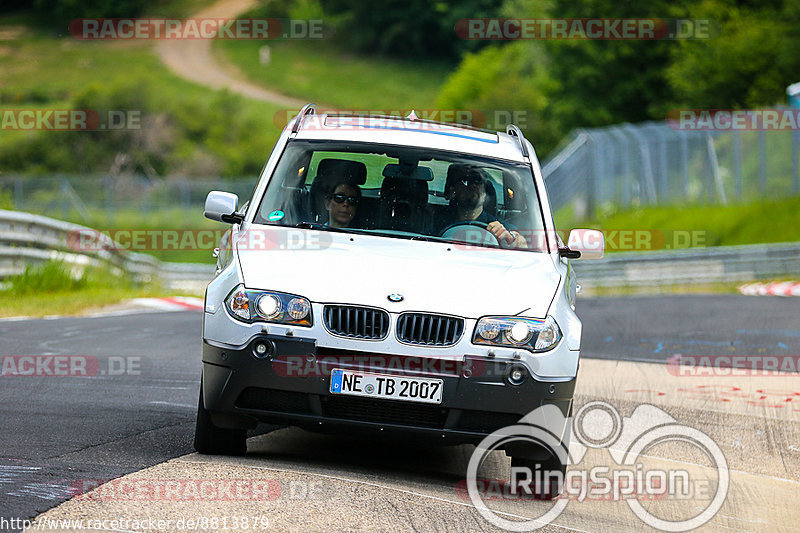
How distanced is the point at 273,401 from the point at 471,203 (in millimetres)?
1944

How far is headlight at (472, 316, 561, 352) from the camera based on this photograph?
673 centimetres

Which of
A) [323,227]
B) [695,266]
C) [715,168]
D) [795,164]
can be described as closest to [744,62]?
[715,168]

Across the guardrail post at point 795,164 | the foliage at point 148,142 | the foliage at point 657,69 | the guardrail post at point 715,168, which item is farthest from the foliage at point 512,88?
the guardrail post at point 795,164

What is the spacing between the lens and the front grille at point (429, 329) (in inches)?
264

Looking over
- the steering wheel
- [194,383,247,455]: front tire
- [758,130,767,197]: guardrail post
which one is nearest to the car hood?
the steering wheel

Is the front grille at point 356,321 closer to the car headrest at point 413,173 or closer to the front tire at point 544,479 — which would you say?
the front tire at point 544,479

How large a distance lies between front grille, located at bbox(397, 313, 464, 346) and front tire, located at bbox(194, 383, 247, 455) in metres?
1.11

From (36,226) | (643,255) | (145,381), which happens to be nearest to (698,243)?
(643,255)

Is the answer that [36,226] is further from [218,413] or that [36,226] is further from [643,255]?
[643,255]

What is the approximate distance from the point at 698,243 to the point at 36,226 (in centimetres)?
1829

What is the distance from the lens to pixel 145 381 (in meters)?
10.2

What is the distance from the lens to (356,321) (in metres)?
6.71

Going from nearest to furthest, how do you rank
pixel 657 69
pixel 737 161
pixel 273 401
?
pixel 273 401
pixel 737 161
pixel 657 69

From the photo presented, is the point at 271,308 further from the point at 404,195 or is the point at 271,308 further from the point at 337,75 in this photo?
the point at 337,75
